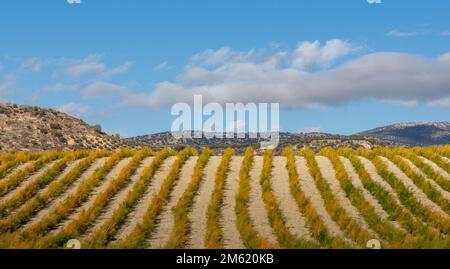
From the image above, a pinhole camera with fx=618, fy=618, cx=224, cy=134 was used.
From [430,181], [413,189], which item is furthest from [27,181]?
[430,181]

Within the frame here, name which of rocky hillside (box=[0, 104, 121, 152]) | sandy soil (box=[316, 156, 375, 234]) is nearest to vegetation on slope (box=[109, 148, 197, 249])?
sandy soil (box=[316, 156, 375, 234])

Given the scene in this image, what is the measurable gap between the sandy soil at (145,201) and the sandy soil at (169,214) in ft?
2.47

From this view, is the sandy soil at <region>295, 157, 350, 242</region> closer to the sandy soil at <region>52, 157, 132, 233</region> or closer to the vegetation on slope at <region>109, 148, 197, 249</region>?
the vegetation on slope at <region>109, 148, 197, 249</region>

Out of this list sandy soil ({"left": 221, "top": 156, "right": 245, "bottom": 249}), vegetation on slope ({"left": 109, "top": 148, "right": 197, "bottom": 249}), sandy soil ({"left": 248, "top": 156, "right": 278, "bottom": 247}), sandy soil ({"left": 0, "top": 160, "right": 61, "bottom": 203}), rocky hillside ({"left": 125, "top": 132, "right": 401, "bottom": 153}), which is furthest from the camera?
rocky hillside ({"left": 125, "top": 132, "right": 401, "bottom": 153})

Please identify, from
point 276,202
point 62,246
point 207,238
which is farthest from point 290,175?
point 62,246

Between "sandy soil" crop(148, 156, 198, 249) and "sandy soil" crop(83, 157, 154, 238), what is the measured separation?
6.30ft

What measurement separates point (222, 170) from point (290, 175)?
3204mm

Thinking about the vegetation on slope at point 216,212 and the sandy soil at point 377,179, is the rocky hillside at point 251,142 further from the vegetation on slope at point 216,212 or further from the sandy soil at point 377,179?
the vegetation on slope at point 216,212

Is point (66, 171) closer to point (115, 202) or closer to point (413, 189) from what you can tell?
point (115, 202)

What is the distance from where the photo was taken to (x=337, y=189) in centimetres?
2634

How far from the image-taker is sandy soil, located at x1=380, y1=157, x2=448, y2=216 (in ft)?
79.2

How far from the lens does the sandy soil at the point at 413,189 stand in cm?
2413

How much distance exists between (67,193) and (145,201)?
3549mm
